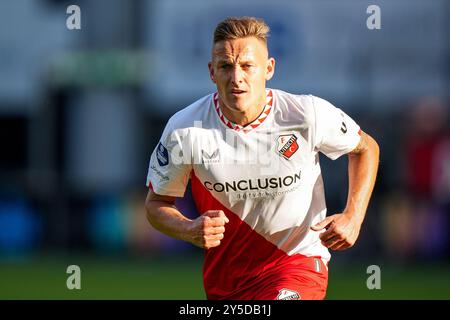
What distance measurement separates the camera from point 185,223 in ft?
23.2

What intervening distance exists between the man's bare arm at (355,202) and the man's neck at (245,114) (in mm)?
739

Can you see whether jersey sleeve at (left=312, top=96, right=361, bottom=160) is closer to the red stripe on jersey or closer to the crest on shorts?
the red stripe on jersey

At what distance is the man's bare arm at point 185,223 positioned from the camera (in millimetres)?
6729

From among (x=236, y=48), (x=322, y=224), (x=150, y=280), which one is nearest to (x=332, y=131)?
(x=322, y=224)

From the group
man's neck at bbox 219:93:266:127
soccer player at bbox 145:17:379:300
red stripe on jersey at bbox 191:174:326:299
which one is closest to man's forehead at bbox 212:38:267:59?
soccer player at bbox 145:17:379:300

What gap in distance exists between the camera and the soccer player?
23.7ft

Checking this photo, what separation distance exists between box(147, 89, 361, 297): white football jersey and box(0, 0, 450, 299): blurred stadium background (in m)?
8.83

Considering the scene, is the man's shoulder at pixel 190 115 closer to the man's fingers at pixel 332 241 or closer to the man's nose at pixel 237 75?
the man's nose at pixel 237 75

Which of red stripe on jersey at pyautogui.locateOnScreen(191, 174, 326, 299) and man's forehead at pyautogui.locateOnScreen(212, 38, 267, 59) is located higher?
man's forehead at pyautogui.locateOnScreen(212, 38, 267, 59)

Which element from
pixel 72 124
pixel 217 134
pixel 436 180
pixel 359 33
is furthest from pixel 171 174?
pixel 72 124

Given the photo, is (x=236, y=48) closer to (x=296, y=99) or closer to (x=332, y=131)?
(x=296, y=99)

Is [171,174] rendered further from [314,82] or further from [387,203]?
[314,82]

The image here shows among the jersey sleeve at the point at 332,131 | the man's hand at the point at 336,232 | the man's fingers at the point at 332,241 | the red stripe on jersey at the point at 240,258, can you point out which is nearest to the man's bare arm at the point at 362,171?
the jersey sleeve at the point at 332,131

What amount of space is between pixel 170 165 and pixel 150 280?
8099 mm
